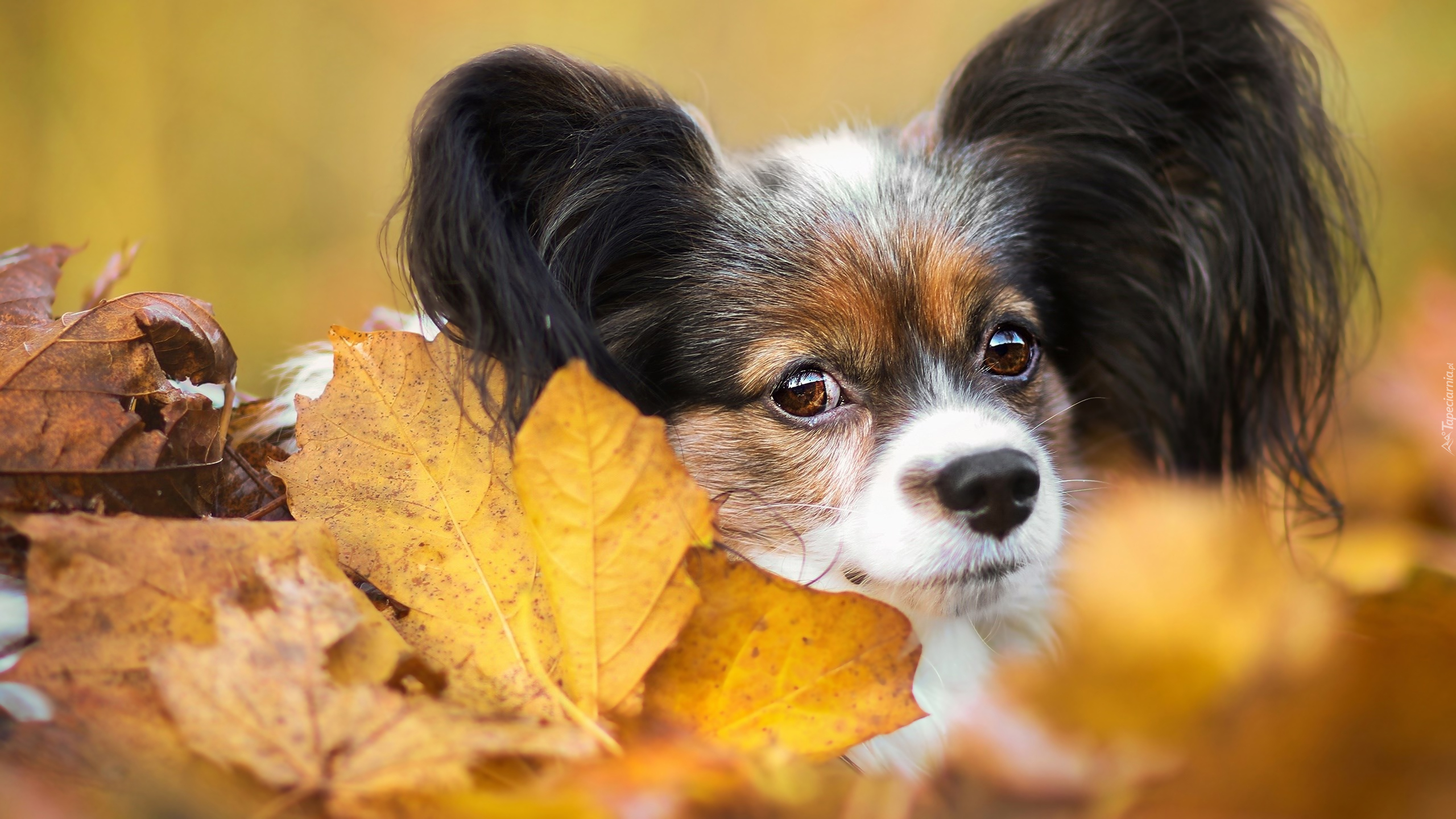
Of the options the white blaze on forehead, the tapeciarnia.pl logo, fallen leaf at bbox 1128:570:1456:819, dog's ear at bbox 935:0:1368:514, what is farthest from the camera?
the tapeciarnia.pl logo

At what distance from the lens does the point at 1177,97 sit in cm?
177

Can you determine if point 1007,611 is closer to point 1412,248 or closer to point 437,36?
point 1412,248

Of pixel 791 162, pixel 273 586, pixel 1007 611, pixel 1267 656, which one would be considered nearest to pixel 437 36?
pixel 791 162

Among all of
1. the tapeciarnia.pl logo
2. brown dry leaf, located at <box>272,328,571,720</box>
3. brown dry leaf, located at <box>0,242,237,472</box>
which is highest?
brown dry leaf, located at <box>0,242,237,472</box>

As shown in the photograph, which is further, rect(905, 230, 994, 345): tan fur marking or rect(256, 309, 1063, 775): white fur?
rect(905, 230, 994, 345): tan fur marking

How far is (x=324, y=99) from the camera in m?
4.50

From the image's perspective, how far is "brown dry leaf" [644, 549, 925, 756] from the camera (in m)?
0.86

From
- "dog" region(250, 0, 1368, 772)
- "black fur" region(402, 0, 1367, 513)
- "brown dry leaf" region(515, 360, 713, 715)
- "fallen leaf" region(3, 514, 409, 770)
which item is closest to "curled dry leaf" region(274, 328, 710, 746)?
"brown dry leaf" region(515, 360, 713, 715)

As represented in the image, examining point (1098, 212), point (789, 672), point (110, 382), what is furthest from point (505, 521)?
point (1098, 212)

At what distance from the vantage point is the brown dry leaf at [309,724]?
672 millimetres

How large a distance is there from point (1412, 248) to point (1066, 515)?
276 centimetres

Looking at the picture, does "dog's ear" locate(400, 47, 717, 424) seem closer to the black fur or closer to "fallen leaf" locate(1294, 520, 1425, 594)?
the black fur

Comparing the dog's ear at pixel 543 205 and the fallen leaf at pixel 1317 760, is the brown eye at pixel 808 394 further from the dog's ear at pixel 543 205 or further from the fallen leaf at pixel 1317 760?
the fallen leaf at pixel 1317 760

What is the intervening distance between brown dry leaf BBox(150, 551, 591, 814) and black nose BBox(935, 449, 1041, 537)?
751 mm
